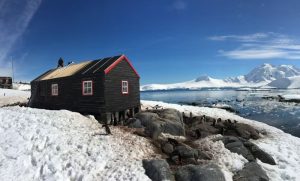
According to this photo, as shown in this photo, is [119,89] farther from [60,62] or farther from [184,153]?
[60,62]

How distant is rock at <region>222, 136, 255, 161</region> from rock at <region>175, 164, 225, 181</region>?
381cm

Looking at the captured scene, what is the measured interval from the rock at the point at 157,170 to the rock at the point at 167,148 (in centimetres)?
241

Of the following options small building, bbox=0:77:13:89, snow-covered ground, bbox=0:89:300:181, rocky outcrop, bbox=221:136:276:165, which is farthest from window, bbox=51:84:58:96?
small building, bbox=0:77:13:89

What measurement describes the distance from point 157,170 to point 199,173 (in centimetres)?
210

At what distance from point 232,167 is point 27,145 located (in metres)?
11.6

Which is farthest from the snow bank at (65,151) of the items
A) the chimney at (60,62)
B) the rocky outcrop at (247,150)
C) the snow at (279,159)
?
the chimney at (60,62)

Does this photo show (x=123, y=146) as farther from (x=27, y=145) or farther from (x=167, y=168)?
(x=27, y=145)

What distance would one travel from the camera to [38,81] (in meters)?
32.6

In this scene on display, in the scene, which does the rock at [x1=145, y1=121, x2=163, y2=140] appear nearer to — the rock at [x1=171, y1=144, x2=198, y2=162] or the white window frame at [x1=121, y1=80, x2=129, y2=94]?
the rock at [x1=171, y1=144, x2=198, y2=162]

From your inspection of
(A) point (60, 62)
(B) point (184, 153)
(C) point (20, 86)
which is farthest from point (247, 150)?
(C) point (20, 86)

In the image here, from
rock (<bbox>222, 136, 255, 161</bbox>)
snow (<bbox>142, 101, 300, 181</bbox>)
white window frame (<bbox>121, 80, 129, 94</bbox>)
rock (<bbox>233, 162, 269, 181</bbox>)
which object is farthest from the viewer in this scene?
white window frame (<bbox>121, 80, 129, 94</bbox>)

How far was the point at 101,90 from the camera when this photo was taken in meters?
23.4

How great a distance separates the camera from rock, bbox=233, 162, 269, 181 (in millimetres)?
14000

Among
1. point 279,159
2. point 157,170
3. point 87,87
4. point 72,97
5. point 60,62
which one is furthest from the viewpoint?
point 60,62
